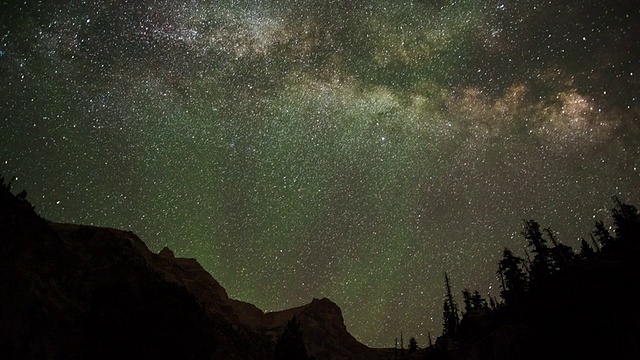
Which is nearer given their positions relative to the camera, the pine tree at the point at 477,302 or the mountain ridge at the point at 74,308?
the mountain ridge at the point at 74,308

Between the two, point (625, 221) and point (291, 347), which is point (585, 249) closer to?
point (625, 221)

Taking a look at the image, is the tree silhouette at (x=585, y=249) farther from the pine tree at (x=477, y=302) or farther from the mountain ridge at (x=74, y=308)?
the mountain ridge at (x=74, y=308)

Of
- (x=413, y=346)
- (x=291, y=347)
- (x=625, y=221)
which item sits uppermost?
(x=625, y=221)

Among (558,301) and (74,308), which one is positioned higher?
(558,301)

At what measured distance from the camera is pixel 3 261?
70.7 ft

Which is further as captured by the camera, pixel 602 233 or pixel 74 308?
pixel 602 233

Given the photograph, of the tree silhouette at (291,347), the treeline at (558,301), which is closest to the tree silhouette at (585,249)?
the treeline at (558,301)

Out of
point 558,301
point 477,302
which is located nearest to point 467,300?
point 477,302

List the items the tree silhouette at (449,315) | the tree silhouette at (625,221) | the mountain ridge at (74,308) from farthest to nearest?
the tree silhouette at (449,315) → the tree silhouette at (625,221) → the mountain ridge at (74,308)

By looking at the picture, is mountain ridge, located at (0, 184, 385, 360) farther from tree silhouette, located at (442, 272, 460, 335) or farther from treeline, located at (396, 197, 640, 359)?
tree silhouette, located at (442, 272, 460, 335)

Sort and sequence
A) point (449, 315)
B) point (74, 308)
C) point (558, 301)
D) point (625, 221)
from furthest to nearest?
1. point (449, 315)
2. point (625, 221)
3. point (558, 301)
4. point (74, 308)

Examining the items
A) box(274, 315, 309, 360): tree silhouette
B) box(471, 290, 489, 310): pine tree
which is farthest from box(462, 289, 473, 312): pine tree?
box(274, 315, 309, 360): tree silhouette

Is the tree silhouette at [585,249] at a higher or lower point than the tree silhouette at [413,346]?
higher

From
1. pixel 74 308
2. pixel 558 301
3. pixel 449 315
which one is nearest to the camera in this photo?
pixel 74 308
